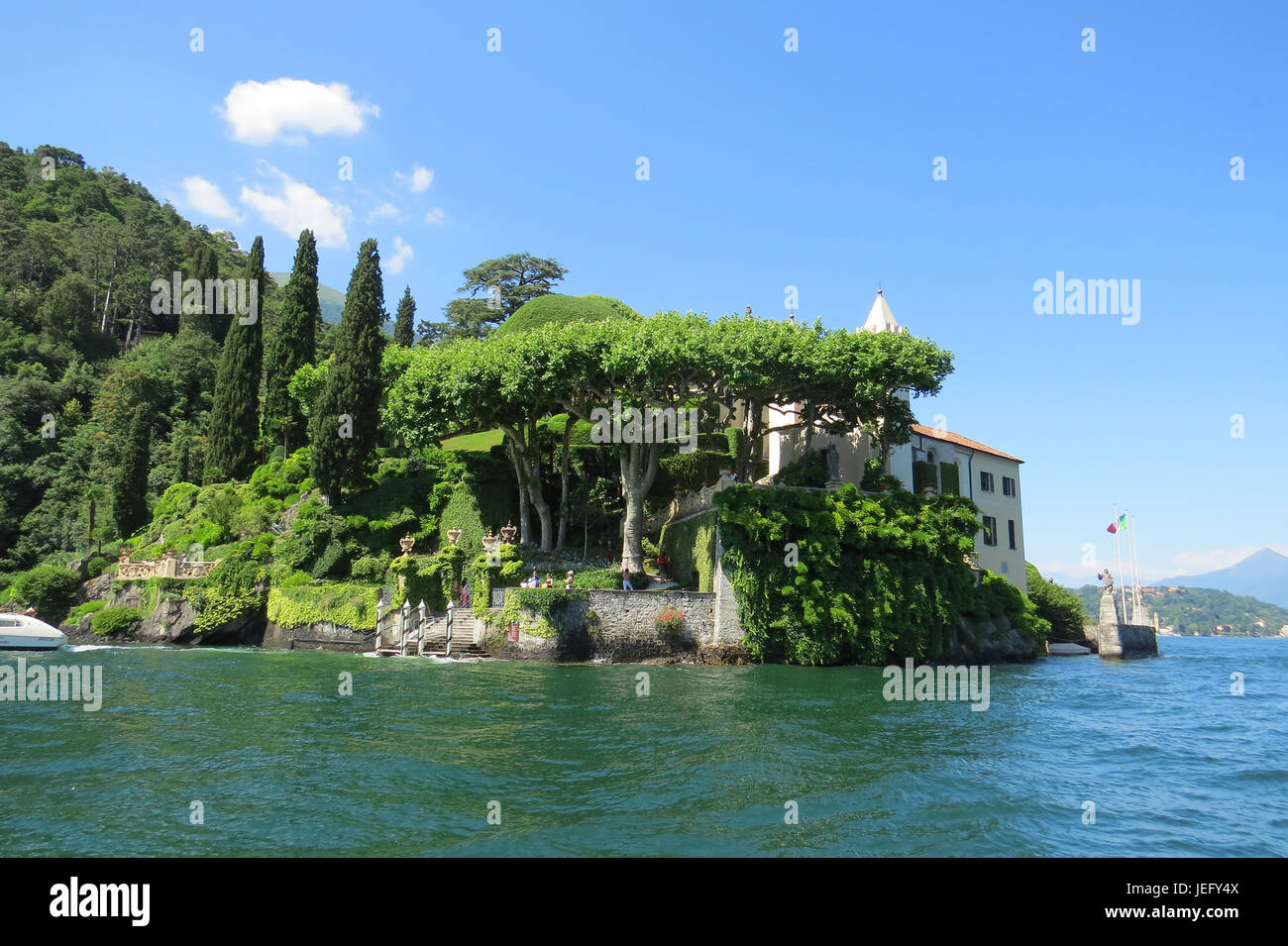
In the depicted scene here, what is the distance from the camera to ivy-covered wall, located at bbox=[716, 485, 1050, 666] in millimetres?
30078

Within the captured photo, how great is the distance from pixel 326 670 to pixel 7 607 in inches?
955

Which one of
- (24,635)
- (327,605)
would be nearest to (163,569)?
(24,635)

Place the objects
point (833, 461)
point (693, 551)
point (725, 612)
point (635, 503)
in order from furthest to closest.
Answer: point (833, 461), point (693, 551), point (635, 503), point (725, 612)

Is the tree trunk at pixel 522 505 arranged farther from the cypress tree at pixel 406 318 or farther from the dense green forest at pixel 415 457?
the cypress tree at pixel 406 318

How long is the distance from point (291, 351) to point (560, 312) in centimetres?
1755

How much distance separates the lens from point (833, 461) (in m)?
40.0

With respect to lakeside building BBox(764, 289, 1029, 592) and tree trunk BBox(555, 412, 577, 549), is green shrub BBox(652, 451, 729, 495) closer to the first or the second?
lakeside building BBox(764, 289, 1029, 592)

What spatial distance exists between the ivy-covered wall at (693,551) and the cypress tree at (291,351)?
2716 cm

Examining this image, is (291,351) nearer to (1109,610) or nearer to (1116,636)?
(1109,610)

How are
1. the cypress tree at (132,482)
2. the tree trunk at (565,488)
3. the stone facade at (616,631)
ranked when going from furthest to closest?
the cypress tree at (132,482) → the tree trunk at (565,488) → the stone facade at (616,631)

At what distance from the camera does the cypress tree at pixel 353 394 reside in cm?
3956

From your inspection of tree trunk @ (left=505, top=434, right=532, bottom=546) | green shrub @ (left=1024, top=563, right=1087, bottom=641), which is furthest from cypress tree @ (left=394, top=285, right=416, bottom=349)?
green shrub @ (left=1024, top=563, right=1087, bottom=641)

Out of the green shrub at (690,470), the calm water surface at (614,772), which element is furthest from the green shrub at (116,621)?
the green shrub at (690,470)
